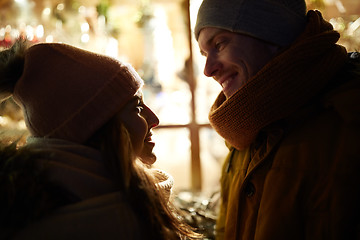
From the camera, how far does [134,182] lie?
3.43 ft

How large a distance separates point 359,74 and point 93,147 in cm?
104

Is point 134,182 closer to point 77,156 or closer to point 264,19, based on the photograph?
point 77,156

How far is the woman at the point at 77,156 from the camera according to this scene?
36.1 inches

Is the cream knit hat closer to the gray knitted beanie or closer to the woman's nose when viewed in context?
the woman's nose

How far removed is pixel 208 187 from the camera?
316 cm

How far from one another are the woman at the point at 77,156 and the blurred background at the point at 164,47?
184 centimetres

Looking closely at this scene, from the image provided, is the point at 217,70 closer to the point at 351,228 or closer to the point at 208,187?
the point at 351,228

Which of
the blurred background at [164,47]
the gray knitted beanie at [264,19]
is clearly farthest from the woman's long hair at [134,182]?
the blurred background at [164,47]

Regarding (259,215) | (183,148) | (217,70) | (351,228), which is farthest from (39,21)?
(351,228)

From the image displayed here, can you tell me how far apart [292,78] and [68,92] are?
2.69 ft

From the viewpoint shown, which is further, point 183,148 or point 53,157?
point 183,148

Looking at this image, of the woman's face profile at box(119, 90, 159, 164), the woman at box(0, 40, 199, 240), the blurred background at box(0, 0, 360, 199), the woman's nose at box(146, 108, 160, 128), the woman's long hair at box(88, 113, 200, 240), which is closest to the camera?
the woman at box(0, 40, 199, 240)

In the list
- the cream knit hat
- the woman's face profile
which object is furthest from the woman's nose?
the cream knit hat

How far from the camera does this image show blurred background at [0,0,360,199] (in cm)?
291
